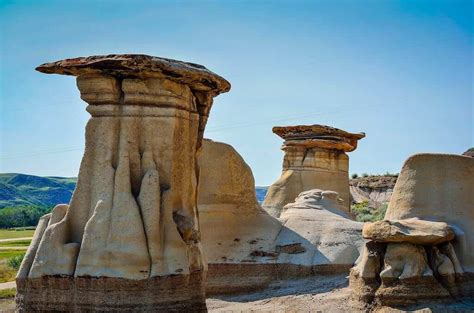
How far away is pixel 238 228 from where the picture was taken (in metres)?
15.0

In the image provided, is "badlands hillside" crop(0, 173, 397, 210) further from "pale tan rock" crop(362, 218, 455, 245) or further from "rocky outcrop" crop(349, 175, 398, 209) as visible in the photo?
"pale tan rock" crop(362, 218, 455, 245)

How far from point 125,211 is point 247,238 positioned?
656cm

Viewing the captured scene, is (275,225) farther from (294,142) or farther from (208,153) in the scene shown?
(294,142)

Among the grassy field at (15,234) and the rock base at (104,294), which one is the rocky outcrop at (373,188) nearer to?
the grassy field at (15,234)

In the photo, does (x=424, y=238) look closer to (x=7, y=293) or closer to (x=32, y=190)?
(x=7, y=293)

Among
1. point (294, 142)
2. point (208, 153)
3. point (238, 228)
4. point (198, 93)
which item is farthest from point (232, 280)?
point (294, 142)

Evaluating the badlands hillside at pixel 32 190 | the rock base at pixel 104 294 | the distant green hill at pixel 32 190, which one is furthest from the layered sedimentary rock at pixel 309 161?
the distant green hill at pixel 32 190

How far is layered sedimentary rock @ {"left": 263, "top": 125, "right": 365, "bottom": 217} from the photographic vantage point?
2189 cm

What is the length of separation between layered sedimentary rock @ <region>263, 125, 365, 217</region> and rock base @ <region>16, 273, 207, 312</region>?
42.5 ft

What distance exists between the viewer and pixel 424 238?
10359mm

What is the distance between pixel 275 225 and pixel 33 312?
7.45 m

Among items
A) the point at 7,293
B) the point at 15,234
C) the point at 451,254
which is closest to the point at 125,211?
the point at 451,254

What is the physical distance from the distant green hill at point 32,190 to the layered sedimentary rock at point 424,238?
91.2 meters

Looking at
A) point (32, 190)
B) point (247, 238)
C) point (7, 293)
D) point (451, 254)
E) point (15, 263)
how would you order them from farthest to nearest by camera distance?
point (32, 190) < point (15, 263) < point (7, 293) < point (247, 238) < point (451, 254)
